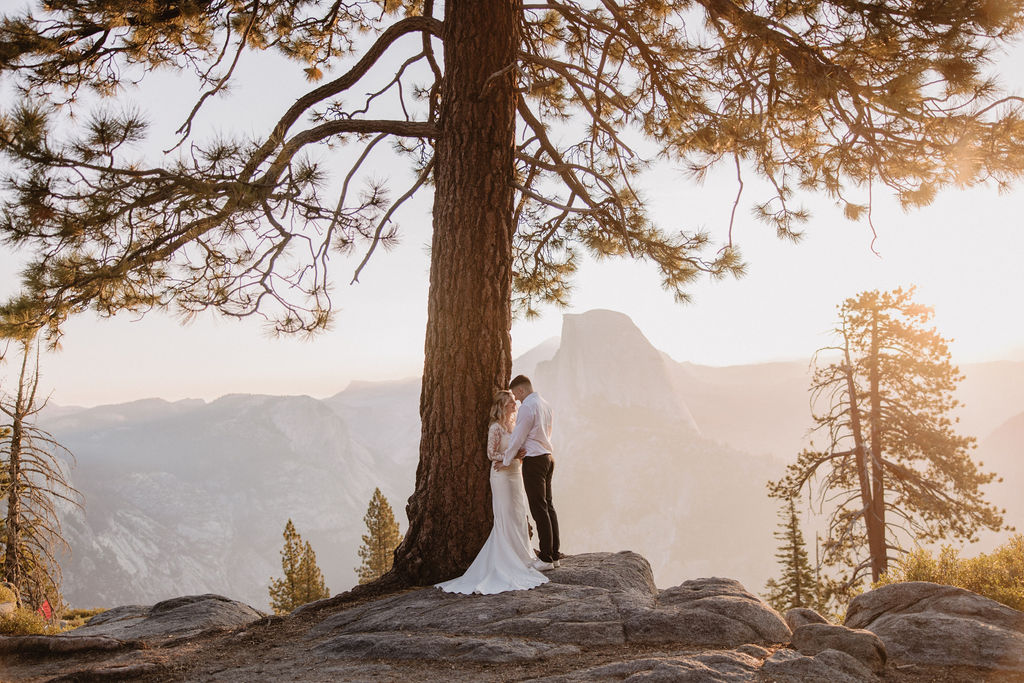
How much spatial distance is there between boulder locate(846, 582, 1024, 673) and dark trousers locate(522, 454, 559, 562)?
2.40 m

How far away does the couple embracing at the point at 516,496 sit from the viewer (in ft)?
16.8

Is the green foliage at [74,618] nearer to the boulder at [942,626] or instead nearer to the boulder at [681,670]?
the boulder at [681,670]

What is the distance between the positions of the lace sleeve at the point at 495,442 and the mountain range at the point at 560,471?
303ft

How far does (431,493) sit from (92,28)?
5.07 metres

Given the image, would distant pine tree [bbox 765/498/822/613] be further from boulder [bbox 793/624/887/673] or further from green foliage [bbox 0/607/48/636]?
green foliage [bbox 0/607/48/636]

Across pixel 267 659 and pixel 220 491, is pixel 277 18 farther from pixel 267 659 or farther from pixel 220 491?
pixel 220 491

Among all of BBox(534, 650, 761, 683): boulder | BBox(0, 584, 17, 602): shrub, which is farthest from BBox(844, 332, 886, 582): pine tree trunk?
BBox(0, 584, 17, 602): shrub

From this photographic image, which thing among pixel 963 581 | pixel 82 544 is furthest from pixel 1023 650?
pixel 82 544

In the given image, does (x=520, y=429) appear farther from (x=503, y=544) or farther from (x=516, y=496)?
(x=503, y=544)

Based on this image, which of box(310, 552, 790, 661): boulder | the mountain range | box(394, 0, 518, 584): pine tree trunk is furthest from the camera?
the mountain range

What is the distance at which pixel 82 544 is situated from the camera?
105 metres

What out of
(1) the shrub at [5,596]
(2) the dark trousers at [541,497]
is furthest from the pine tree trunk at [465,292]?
(1) the shrub at [5,596]

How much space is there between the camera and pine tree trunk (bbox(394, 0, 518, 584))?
5434mm

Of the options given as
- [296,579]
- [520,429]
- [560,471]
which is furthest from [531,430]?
[560,471]
